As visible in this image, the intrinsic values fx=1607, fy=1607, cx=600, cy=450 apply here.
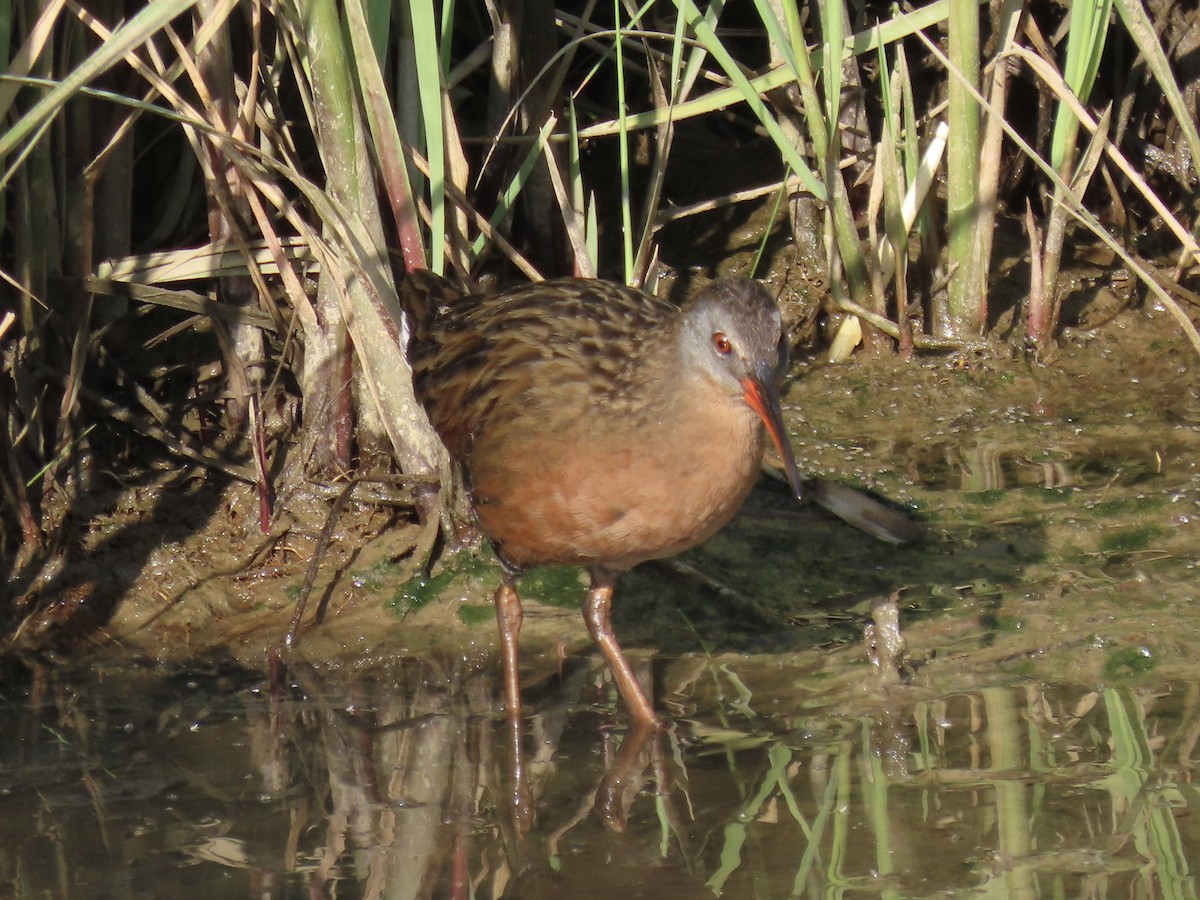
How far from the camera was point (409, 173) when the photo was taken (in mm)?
4848

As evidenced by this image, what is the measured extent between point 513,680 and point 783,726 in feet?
2.45

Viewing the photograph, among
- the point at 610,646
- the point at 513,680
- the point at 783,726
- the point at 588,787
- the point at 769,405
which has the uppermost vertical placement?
the point at 769,405

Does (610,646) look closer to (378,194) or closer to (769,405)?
(769,405)

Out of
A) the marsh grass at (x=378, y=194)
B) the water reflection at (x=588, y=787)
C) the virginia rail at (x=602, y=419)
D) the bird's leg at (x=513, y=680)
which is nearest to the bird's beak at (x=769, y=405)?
the virginia rail at (x=602, y=419)

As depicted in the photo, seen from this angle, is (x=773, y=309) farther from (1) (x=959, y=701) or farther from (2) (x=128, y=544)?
(2) (x=128, y=544)

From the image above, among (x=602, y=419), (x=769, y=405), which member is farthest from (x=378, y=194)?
(x=769, y=405)

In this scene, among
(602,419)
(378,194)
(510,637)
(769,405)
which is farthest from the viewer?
(378,194)

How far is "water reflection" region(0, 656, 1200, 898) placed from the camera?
11.0 feet

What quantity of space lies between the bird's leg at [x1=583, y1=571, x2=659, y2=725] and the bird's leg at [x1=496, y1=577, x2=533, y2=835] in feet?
0.67

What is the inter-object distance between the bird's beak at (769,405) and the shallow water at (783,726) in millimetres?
720

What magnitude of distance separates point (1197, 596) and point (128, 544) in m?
3.16

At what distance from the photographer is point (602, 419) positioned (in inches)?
160

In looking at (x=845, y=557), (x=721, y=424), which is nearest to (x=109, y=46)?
(x=721, y=424)

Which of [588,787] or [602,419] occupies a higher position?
[602,419]
